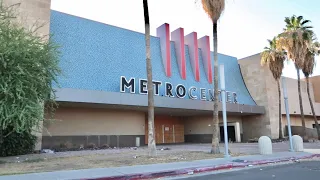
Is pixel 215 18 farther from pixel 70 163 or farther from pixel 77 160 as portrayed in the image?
pixel 70 163

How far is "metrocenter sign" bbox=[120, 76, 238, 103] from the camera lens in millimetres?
24703

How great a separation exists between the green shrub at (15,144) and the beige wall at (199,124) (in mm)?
23060

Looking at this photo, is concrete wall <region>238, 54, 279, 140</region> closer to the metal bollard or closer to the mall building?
the mall building

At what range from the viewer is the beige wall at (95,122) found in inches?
941

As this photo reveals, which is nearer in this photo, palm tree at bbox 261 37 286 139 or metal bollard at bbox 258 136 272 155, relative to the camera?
metal bollard at bbox 258 136 272 155

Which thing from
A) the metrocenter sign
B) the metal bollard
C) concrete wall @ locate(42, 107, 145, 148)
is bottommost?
the metal bollard

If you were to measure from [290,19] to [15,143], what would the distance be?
30725 mm

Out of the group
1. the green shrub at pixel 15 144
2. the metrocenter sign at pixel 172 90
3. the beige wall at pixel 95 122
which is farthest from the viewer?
the metrocenter sign at pixel 172 90

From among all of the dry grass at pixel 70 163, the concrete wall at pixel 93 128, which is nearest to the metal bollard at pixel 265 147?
the dry grass at pixel 70 163

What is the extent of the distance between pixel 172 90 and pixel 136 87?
A: 4.18m

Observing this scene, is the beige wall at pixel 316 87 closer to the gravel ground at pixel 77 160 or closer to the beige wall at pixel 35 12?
the gravel ground at pixel 77 160

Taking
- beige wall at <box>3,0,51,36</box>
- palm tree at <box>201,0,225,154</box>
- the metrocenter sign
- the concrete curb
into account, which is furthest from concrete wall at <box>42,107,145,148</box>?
the concrete curb

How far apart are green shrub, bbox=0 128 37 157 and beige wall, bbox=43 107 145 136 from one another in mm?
4711

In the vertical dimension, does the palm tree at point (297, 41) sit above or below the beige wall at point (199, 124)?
above
